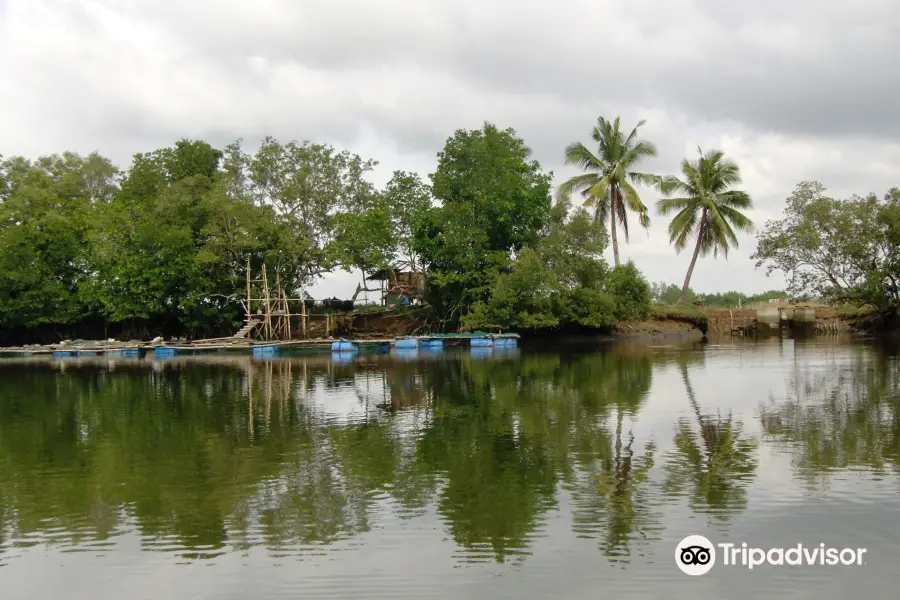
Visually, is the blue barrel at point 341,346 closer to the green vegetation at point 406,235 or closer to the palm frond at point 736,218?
the green vegetation at point 406,235

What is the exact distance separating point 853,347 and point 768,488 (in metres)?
26.5

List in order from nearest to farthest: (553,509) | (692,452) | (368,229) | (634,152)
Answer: (553,509), (692,452), (368,229), (634,152)

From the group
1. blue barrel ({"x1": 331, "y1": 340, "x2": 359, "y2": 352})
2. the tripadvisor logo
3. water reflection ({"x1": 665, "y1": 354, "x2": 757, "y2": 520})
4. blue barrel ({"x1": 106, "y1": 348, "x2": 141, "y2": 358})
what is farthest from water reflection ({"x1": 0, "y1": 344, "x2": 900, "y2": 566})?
blue barrel ({"x1": 106, "y1": 348, "x2": 141, "y2": 358})

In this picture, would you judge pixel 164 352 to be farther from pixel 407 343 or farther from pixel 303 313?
pixel 407 343

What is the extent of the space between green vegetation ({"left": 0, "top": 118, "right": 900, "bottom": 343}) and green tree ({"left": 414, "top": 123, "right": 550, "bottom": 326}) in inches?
3.2

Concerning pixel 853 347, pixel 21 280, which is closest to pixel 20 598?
pixel 853 347

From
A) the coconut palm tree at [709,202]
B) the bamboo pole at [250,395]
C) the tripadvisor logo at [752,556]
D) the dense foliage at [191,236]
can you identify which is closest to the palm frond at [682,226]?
the coconut palm tree at [709,202]

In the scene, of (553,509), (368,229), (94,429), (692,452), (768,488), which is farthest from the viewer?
(368,229)

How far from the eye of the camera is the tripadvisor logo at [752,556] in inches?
246

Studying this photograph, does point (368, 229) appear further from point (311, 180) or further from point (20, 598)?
point (20, 598)

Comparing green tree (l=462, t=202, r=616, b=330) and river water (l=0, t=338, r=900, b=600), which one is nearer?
river water (l=0, t=338, r=900, b=600)

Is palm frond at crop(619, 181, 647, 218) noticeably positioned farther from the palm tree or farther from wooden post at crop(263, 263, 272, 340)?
wooden post at crop(263, 263, 272, 340)

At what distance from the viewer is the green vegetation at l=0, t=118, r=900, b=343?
125 feet

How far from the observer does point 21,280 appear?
39344 millimetres
